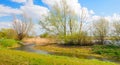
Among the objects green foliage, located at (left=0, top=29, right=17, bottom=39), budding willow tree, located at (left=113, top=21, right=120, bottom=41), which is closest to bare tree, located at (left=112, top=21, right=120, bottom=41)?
budding willow tree, located at (left=113, top=21, right=120, bottom=41)

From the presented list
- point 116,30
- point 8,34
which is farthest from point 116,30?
point 8,34

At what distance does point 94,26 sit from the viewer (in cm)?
4403

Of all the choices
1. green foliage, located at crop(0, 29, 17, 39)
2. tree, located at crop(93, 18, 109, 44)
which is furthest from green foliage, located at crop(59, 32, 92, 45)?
green foliage, located at crop(0, 29, 17, 39)

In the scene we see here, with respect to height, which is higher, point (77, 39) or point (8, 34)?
point (8, 34)

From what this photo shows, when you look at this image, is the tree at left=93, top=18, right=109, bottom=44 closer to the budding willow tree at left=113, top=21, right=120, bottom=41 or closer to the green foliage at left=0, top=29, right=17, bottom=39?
the budding willow tree at left=113, top=21, right=120, bottom=41

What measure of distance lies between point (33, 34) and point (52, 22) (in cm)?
2148

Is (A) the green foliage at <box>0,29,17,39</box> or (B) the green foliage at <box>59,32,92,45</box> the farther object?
(A) the green foliage at <box>0,29,17,39</box>

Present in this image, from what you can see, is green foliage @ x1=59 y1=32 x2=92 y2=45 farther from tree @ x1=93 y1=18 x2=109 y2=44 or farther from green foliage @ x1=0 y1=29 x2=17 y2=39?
green foliage @ x1=0 y1=29 x2=17 y2=39

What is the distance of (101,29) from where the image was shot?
144ft

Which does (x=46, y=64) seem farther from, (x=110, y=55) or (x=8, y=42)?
(x=8, y=42)

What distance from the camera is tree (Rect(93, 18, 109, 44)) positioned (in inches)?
1711

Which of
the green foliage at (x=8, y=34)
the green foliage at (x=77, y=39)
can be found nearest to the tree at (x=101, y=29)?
the green foliage at (x=77, y=39)

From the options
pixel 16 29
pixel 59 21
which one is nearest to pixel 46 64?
pixel 59 21

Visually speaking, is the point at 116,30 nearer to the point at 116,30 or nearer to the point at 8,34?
the point at 116,30
